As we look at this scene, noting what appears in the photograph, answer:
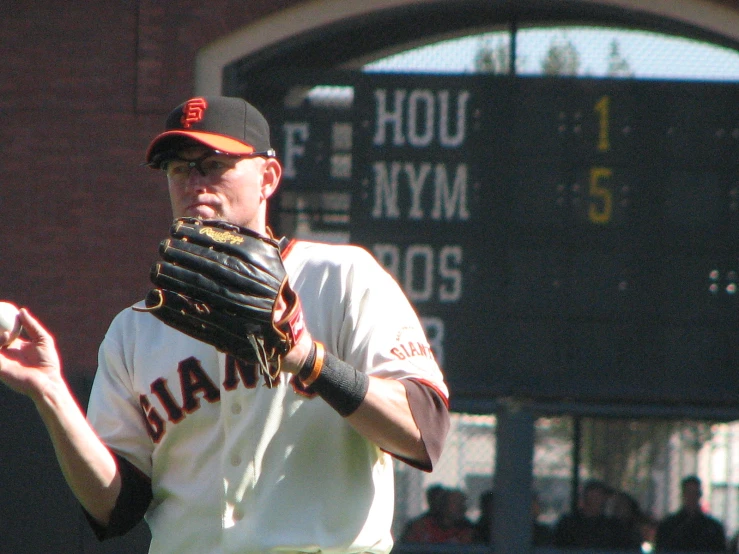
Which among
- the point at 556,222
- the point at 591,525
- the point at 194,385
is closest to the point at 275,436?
the point at 194,385

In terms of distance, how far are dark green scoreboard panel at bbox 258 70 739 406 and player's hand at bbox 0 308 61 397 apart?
327 centimetres

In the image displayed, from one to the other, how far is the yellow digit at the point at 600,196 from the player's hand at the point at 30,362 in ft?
12.0

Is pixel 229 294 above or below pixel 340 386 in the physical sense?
above

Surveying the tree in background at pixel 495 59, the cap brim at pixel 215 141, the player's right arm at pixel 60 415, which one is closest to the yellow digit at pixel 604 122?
the tree in background at pixel 495 59

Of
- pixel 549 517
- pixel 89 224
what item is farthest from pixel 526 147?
pixel 89 224

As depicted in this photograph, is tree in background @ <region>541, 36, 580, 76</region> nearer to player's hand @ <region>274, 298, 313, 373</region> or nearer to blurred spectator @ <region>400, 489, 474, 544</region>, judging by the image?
blurred spectator @ <region>400, 489, 474, 544</region>

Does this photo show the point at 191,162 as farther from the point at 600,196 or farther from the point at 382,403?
the point at 600,196

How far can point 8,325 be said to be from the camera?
184cm

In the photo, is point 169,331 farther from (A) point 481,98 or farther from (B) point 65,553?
(A) point 481,98

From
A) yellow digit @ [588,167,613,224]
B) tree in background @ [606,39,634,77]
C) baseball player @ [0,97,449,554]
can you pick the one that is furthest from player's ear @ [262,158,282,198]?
tree in background @ [606,39,634,77]

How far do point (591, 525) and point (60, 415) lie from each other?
4.05m

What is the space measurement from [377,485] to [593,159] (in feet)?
11.6

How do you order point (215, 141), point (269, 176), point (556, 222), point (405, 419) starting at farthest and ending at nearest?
point (556, 222), point (269, 176), point (215, 141), point (405, 419)

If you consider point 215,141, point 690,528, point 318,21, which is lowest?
point 690,528
